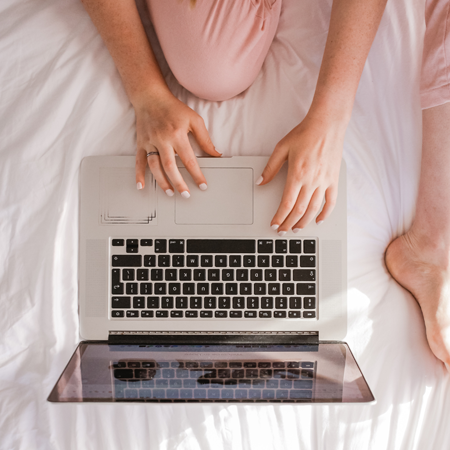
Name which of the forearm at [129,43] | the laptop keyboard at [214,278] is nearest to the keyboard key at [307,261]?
the laptop keyboard at [214,278]

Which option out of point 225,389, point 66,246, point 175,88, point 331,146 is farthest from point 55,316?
point 331,146

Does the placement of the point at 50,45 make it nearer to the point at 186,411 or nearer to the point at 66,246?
the point at 66,246

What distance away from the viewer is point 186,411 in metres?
0.76

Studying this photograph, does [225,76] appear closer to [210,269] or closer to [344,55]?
[344,55]

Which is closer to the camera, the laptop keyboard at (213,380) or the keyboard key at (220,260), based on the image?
the laptop keyboard at (213,380)

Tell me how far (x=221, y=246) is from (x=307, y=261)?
0.59 ft

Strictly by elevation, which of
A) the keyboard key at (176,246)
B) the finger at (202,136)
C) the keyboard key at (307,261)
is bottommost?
the keyboard key at (307,261)

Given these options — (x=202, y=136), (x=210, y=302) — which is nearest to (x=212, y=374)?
(x=210, y=302)

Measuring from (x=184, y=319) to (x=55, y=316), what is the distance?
28 centimetres

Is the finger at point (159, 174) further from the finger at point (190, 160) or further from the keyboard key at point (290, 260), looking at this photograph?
the keyboard key at point (290, 260)

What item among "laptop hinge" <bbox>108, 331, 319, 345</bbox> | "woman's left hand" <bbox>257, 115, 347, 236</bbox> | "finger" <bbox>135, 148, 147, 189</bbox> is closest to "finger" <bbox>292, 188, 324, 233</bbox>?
"woman's left hand" <bbox>257, 115, 347, 236</bbox>

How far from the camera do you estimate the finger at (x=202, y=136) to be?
29.2 inches

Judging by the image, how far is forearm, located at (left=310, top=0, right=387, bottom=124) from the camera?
70 cm

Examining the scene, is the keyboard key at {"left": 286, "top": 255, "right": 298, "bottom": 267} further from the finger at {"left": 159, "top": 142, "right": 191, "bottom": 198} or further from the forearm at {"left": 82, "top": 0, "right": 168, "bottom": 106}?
the forearm at {"left": 82, "top": 0, "right": 168, "bottom": 106}
